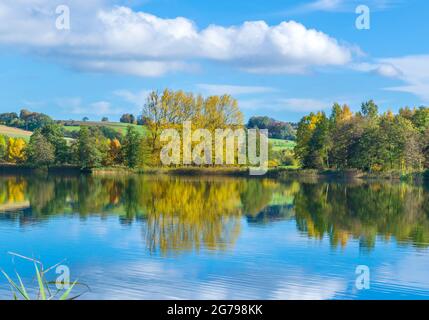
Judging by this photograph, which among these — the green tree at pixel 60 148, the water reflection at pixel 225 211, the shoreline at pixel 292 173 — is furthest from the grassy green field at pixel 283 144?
the water reflection at pixel 225 211

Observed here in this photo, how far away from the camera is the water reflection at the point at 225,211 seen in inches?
727

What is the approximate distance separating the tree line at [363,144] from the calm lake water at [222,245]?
2565 centimetres

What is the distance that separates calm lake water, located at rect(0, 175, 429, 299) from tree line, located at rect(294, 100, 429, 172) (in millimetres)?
25650

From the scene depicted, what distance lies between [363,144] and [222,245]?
41280 mm

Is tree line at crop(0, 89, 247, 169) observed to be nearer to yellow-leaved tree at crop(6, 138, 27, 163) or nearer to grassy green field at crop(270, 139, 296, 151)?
yellow-leaved tree at crop(6, 138, 27, 163)

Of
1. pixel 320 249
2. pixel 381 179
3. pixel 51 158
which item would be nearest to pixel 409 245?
pixel 320 249

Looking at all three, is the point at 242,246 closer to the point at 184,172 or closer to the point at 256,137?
the point at 184,172

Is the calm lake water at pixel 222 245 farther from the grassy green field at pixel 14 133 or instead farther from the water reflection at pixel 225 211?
the grassy green field at pixel 14 133

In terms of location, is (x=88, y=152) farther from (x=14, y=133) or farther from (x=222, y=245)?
(x=222, y=245)

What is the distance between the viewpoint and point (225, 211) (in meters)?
25.8

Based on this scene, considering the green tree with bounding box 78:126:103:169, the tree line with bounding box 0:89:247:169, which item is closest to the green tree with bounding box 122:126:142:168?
the tree line with bounding box 0:89:247:169

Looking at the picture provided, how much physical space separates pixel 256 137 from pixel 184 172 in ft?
30.6

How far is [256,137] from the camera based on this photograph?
63031 millimetres

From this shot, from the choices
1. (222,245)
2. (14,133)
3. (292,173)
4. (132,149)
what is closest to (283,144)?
(292,173)
